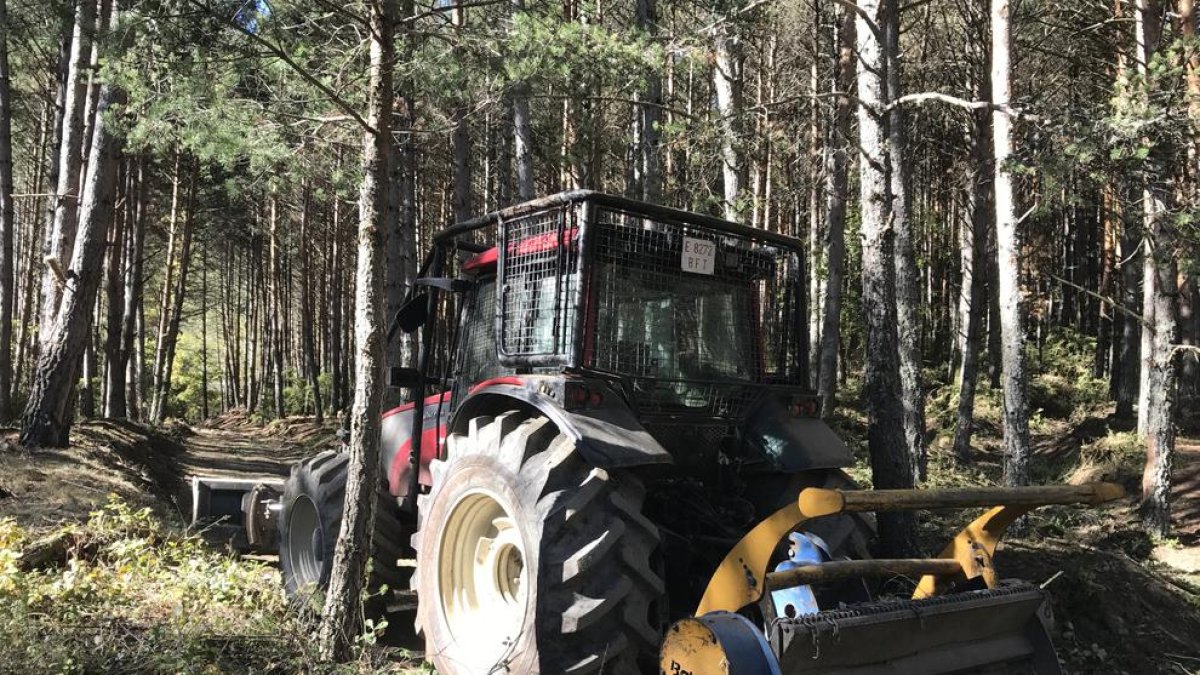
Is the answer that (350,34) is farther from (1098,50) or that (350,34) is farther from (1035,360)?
(1035,360)

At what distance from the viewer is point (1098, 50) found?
664 inches

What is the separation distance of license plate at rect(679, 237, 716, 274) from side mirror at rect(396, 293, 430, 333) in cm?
152

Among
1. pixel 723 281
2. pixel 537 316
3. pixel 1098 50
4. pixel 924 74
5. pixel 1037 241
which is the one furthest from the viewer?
pixel 1037 241

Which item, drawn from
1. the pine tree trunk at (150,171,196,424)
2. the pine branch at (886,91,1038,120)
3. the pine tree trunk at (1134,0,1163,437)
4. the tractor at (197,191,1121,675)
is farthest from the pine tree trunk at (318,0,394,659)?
the pine tree trunk at (150,171,196,424)

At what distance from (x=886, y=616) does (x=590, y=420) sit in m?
1.50

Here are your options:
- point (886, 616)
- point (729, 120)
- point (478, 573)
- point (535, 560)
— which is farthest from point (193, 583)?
point (729, 120)

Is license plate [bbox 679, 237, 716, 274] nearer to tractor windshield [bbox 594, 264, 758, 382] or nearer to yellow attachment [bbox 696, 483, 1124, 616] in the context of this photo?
tractor windshield [bbox 594, 264, 758, 382]

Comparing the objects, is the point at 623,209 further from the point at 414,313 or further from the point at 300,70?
the point at 300,70

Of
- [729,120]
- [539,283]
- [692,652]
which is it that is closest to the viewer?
[692,652]

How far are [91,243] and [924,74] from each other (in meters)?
16.6

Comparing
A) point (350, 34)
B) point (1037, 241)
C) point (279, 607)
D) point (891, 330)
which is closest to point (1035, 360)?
point (1037, 241)

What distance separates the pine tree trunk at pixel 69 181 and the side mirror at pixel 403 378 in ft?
24.4

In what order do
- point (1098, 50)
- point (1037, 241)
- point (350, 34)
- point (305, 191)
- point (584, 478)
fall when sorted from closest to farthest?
point (584, 478) → point (350, 34) → point (1098, 50) → point (305, 191) → point (1037, 241)

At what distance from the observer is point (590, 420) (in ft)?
12.9
